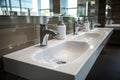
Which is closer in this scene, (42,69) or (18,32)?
(42,69)

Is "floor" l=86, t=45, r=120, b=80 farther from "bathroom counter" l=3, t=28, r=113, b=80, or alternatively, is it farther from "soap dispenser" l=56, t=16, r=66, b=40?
"bathroom counter" l=3, t=28, r=113, b=80

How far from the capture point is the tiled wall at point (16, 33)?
2.57 ft

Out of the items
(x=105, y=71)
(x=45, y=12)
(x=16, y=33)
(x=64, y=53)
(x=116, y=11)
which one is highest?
(x=116, y=11)

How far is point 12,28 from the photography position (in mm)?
835

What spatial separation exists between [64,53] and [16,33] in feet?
1.71

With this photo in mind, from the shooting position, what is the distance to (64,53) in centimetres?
122

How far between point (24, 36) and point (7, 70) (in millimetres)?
291

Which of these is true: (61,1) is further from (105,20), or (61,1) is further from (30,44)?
(105,20)

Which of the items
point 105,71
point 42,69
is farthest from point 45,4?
point 105,71

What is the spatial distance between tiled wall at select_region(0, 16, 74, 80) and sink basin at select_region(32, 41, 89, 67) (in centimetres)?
17

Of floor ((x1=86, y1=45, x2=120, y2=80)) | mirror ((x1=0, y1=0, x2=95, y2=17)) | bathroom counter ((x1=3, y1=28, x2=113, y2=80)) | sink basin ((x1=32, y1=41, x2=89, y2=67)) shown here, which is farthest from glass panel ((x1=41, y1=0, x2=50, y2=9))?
floor ((x1=86, y1=45, x2=120, y2=80))

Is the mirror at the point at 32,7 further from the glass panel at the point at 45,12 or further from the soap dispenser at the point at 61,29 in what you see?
the soap dispenser at the point at 61,29

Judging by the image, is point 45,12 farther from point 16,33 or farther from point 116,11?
point 116,11

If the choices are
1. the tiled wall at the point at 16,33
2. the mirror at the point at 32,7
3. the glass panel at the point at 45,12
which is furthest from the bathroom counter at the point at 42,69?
the glass panel at the point at 45,12
